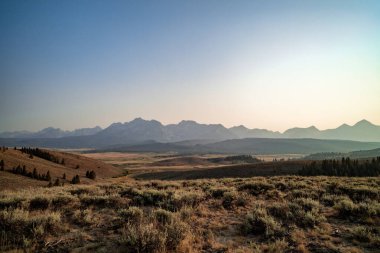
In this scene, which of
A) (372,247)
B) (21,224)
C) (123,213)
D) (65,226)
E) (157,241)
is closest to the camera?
(157,241)

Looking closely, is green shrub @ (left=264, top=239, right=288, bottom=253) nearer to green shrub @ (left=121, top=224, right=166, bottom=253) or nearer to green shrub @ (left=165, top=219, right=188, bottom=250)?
green shrub @ (left=165, top=219, right=188, bottom=250)

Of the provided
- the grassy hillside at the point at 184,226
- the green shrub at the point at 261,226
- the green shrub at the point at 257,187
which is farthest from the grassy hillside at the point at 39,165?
the green shrub at the point at 261,226

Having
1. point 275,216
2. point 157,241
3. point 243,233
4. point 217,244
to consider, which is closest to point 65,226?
point 157,241

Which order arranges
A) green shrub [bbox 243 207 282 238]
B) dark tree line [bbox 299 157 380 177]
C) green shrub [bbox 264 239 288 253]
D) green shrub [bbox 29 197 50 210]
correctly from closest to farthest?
1. green shrub [bbox 264 239 288 253]
2. green shrub [bbox 243 207 282 238]
3. green shrub [bbox 29 197 50 210]
4. dark tree line [bbox 299 157 380 177]

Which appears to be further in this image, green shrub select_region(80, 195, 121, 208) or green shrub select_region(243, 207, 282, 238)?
green shrub select_region(80, 195, 121, 208)

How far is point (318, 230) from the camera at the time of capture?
28.5 feet

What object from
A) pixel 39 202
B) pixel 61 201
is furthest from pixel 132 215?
pixel 39 202

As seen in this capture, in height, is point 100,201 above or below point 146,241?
below

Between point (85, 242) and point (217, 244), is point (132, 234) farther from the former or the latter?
point (217, 244)

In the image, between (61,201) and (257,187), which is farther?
(257,187)

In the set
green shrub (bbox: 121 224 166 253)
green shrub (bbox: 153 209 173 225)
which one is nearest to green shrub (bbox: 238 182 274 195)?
green shrub (bbox: 153 209 173 225)

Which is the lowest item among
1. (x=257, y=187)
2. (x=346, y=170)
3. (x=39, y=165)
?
(x=346, y=170)

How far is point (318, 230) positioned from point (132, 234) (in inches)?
269

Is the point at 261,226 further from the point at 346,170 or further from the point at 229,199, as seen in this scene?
the point at 346,170
